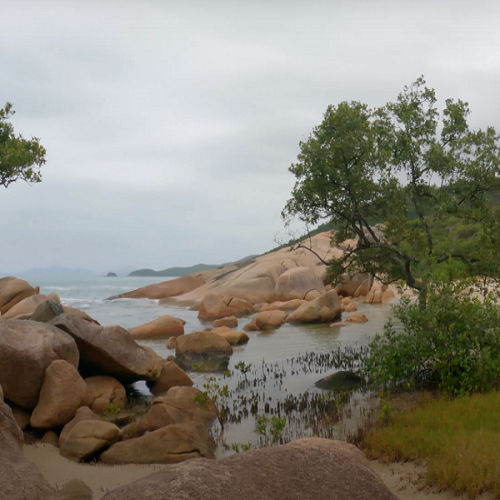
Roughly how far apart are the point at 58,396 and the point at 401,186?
11.7m

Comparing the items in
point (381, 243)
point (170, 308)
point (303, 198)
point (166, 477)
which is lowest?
point (170, 308)

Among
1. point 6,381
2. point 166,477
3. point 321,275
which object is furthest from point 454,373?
point 321,275

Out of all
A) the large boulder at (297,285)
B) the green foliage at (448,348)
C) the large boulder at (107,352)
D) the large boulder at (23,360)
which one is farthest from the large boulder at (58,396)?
the large boulder at (297,285)

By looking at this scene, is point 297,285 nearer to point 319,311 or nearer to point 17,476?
point 319,311

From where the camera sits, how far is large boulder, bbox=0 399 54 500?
579 cm

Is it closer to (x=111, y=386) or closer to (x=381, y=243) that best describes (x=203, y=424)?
(x=111, y=386)

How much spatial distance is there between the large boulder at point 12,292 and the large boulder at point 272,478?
2494 centimetres

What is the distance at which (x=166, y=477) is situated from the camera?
439cm

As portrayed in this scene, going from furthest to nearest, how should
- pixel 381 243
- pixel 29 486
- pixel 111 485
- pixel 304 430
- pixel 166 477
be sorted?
pixel 381 243 → pixel 304 430 → pixel 111 485 → pixel 29 486 → pixel 166 477

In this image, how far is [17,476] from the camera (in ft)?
19.9

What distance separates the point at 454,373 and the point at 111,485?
7300 millimetres

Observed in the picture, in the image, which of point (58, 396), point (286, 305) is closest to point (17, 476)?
point (58, 396)

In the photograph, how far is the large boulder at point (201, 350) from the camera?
1636 cm

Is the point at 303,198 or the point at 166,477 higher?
the point at 303,198
